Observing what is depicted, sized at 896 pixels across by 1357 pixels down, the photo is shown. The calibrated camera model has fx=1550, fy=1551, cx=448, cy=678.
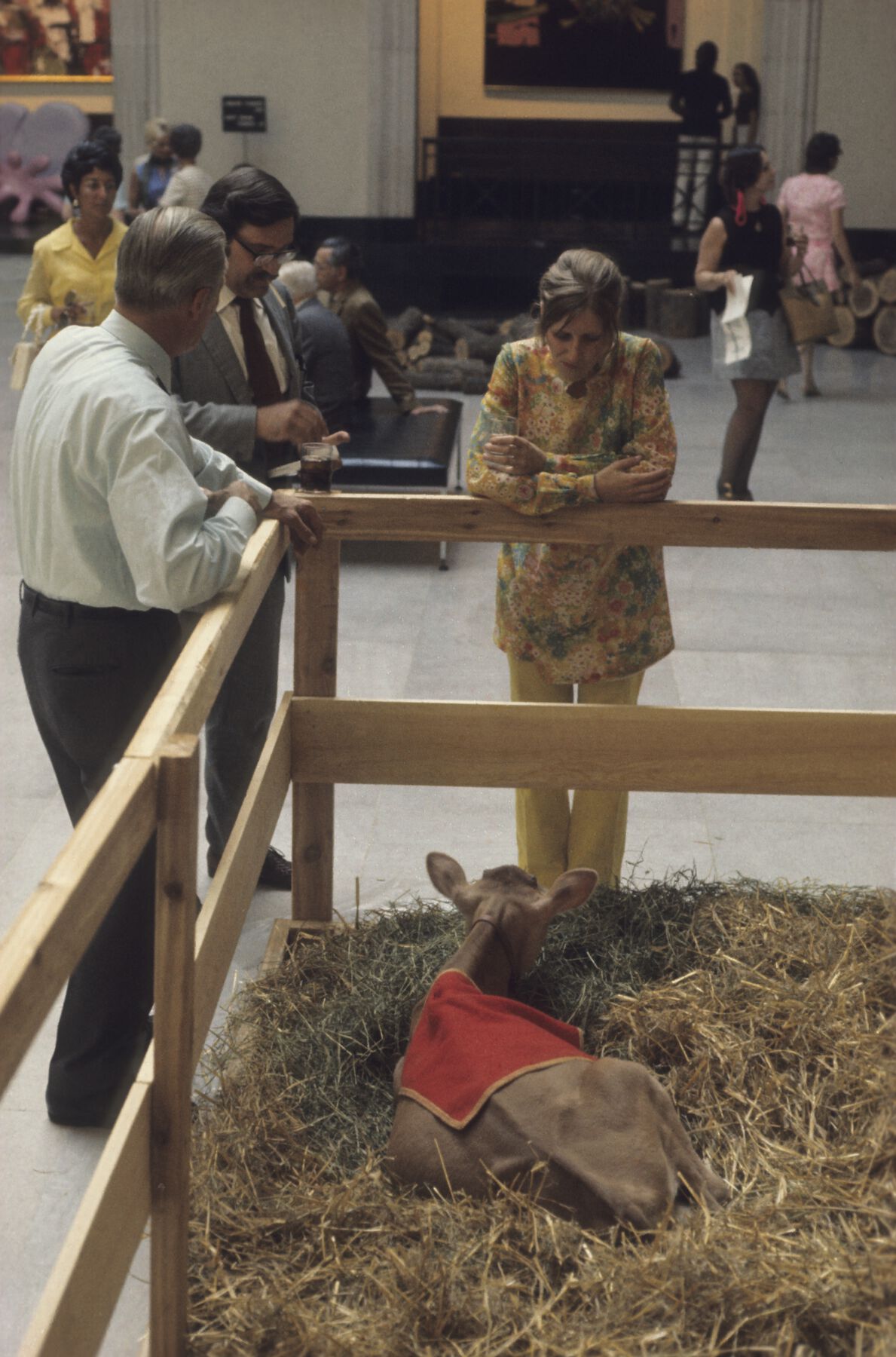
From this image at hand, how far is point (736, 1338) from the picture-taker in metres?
2.14

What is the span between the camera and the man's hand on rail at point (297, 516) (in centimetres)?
321

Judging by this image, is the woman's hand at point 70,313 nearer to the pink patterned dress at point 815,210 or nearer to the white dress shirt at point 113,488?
the white dress shirt at point 113,488

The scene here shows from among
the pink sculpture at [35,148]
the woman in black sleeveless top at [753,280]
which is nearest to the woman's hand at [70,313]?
the woman in black sleeveless top at [753,280]

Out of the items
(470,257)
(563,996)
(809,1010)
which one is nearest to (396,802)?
(563,996)

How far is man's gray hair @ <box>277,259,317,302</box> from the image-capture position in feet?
22.3

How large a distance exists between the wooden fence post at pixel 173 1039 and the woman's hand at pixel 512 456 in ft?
4.79

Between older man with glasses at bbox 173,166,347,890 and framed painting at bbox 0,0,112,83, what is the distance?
66.2ft

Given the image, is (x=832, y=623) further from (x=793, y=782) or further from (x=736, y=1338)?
(x=736, y=1338)

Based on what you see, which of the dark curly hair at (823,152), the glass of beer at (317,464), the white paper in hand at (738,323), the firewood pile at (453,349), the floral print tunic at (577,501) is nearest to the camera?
the floral print tunic at (577,501)

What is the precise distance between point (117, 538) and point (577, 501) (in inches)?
42.1

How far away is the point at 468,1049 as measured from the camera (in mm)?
2609

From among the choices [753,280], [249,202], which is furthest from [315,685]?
[753,280]

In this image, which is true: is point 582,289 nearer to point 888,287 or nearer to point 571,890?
point 571,890

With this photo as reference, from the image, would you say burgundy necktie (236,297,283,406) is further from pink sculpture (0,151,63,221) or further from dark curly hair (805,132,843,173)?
pink sculpture (0,151,63,221)
